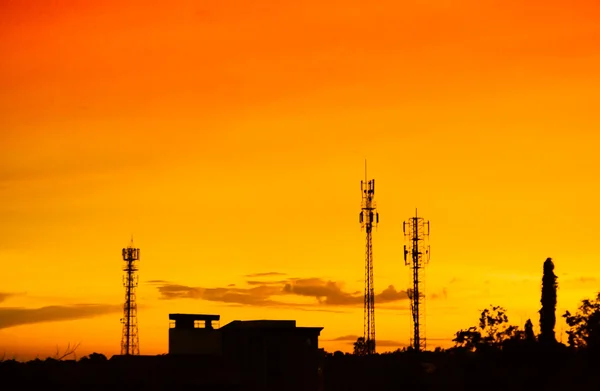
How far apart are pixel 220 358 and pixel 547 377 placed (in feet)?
84.1

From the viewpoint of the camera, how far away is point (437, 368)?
95688 millimetres

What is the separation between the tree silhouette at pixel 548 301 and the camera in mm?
100812

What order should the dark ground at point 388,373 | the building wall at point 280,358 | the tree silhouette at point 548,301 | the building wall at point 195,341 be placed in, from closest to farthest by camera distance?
the dark ground at point 388,373
the building wall at point 280,358
the building wall at point 195,341
the tree silhouette at point 548,301

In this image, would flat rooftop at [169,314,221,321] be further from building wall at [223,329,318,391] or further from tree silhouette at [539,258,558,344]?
tree silhouette at [539,258,558,344]

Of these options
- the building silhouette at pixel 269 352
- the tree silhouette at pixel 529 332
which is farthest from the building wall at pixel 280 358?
the tree silhouette at pixel 529 332

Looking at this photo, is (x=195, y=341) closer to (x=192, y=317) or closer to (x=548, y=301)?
(x=192, y=317)

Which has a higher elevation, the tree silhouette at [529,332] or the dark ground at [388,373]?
the tree silhouette at [529,332]

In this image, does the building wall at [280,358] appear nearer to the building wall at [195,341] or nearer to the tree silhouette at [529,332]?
the building wall at [195,341]

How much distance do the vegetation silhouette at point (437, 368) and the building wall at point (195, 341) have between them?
1.25m

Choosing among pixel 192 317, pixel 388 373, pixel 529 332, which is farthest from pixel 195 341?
pixel 529 332

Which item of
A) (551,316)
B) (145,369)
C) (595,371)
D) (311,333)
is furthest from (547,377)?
(145,369)

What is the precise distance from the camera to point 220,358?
93.8m

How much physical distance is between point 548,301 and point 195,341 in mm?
30580

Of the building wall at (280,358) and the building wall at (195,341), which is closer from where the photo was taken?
the building wall at (280,358)
